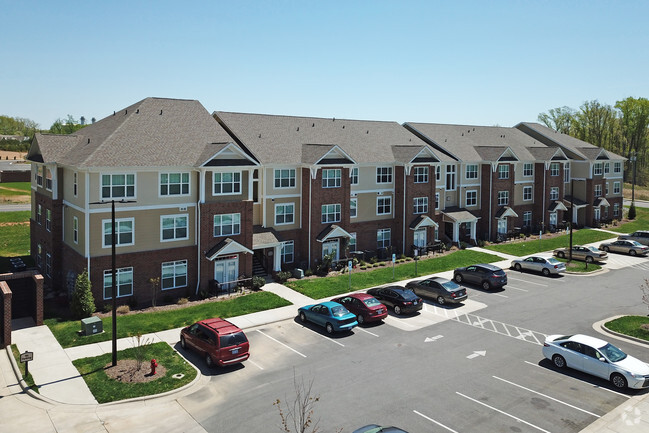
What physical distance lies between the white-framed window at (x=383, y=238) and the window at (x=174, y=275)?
58.4ft

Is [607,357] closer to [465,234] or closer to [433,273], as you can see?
[433,273]

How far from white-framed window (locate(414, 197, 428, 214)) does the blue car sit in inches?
824

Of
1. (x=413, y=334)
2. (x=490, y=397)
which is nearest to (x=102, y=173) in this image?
(x=413, y=334)

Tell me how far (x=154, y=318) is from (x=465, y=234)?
107ft

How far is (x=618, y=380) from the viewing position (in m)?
19.5

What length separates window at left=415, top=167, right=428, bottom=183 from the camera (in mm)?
44969

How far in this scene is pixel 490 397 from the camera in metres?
18.8

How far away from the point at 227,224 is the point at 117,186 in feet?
23.0

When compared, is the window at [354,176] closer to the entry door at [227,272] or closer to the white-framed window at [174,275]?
the entry door at [227,272]

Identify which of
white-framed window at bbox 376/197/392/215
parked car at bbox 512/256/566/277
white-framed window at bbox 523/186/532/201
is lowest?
parked car at bbox 512/256/566/277

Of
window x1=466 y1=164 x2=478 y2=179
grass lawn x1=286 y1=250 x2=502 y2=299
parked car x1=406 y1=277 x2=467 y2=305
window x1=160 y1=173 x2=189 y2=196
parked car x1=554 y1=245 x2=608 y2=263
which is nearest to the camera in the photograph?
parked car x1=406 y1=277 x2=467 y2=305

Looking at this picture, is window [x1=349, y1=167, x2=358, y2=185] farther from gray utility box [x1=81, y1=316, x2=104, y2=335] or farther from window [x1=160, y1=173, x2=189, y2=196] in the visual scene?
gray utility box [x1=81, y1=316, x2=104, y2=335]

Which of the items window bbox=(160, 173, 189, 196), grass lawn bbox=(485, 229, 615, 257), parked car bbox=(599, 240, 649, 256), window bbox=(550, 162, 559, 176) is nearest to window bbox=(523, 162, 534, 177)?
window bbox=(550, 162, 559, 176)

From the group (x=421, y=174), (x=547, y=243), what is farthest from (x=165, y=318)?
(x=547, y=243)
